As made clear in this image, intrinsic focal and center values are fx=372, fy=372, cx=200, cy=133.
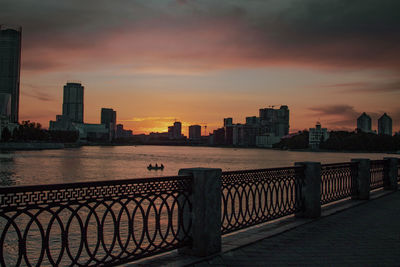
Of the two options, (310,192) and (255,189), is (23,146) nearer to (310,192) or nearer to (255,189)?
(310,192)

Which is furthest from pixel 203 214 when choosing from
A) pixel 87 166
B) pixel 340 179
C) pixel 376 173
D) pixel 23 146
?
pixel 23 146

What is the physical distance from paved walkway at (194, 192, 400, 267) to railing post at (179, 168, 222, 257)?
0.88 feet

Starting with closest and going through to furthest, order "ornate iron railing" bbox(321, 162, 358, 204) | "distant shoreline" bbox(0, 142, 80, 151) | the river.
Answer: "ornate iron railing" bbox(321, 162, 358, 204) → the river → "distant shoreline" bbox(0, 142, 80, 151)

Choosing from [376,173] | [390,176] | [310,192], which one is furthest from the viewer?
[390,176]

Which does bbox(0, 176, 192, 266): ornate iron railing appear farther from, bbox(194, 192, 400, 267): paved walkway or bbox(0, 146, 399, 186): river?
bbox(0, 146, 399, 186): river

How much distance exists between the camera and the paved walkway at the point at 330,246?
575 centimetres

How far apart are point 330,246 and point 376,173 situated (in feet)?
28.5

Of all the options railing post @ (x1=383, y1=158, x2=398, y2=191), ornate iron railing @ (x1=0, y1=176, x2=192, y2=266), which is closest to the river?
railing post @ (x1=383, y1=158, x2=398, y2=191)

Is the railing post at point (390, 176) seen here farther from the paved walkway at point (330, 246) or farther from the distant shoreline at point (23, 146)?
the distant shoreline at point (23, 146)

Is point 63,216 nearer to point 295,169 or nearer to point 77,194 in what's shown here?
point 295,169

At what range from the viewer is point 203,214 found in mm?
6004

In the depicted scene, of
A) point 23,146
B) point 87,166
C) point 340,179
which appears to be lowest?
point 87,166

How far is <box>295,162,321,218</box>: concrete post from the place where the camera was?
902cm

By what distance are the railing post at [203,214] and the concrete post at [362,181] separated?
763 centimetres
